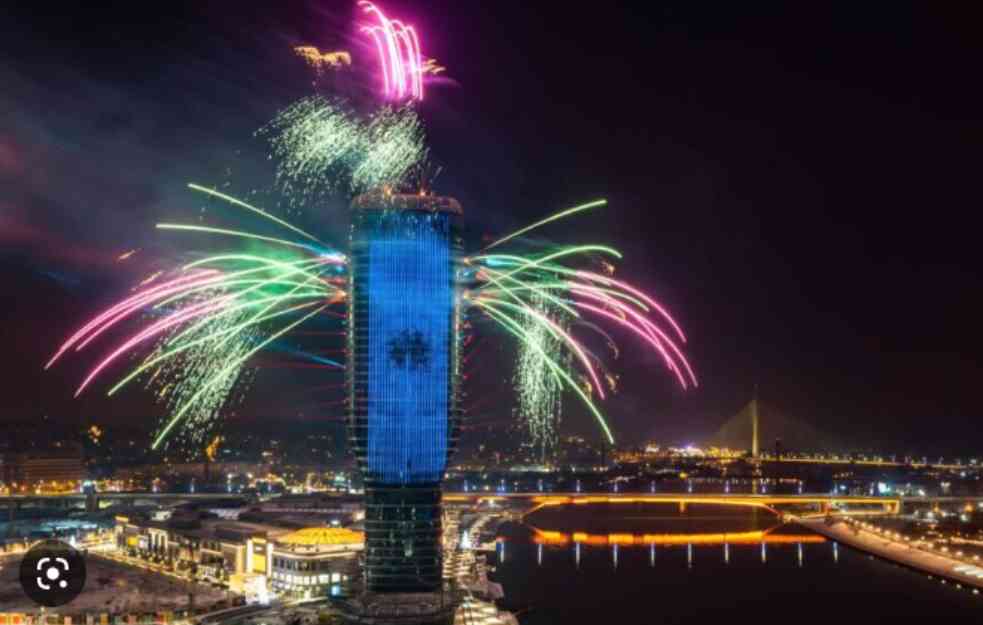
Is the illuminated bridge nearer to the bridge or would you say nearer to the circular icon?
the bridge

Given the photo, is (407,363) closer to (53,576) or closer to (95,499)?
(53,576)

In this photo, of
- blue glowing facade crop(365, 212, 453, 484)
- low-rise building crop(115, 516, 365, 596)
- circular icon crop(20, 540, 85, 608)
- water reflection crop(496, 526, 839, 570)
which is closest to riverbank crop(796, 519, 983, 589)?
water reflection crop(496, 526, 839, 570)

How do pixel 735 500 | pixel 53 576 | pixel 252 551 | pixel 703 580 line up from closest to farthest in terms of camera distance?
pixel 53 576, pixel 252 551, pixel 703 580, pixel 735 500

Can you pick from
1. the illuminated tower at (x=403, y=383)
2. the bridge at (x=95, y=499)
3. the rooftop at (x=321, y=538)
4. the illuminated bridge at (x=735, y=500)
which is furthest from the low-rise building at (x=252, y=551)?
the illuminated bridge at (x=735, y=500)

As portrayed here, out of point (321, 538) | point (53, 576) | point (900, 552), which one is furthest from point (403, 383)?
point (900, 552)

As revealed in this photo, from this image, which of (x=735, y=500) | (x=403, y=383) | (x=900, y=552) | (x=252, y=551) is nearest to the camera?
(x=403, y=383)
